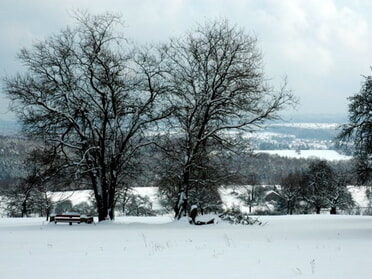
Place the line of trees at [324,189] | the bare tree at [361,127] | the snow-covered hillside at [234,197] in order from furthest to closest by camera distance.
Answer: the line of trees at [324,189] → the snow-covered hillside at [234,197] → the bare tree at [361,127]

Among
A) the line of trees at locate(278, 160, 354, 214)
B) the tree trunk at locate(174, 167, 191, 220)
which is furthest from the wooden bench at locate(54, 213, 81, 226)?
the line of trees at locate(278, 160, 354, 214)

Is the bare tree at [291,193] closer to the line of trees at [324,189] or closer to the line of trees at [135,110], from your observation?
the line of trees at [324,189]

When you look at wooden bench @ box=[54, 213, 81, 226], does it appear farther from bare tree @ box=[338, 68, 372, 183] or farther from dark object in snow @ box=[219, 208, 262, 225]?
bare tree @ box=[338, 68, 372, 183]

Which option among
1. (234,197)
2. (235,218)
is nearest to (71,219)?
(235,218)

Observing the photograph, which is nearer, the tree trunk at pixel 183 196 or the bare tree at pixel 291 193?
the tree trunk at pixel 183 196

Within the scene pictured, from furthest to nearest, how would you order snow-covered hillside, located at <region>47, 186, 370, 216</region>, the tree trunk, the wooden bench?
snow-covered hillside, located at <region>47, 186, 370, 216</region>, the wooden bench, the tree trunk

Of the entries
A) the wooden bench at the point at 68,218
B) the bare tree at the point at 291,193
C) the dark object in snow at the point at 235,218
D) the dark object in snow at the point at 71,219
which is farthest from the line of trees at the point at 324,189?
the wooden bench at the point at 68,218

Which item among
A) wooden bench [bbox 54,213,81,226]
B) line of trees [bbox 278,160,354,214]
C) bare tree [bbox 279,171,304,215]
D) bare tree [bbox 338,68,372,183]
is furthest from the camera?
bare tree [bbox 279,171,304,215]

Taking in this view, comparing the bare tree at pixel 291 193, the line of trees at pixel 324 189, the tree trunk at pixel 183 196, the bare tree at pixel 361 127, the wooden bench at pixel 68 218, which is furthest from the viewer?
the bare tree at pixel 291 193

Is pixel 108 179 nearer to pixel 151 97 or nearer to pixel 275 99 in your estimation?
pixel 151 97

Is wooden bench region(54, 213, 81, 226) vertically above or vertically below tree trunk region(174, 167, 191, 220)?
below

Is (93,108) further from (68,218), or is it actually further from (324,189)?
(324,189)

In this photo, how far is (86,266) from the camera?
27.5 feet

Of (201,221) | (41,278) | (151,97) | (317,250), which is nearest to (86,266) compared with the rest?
(41,278)
